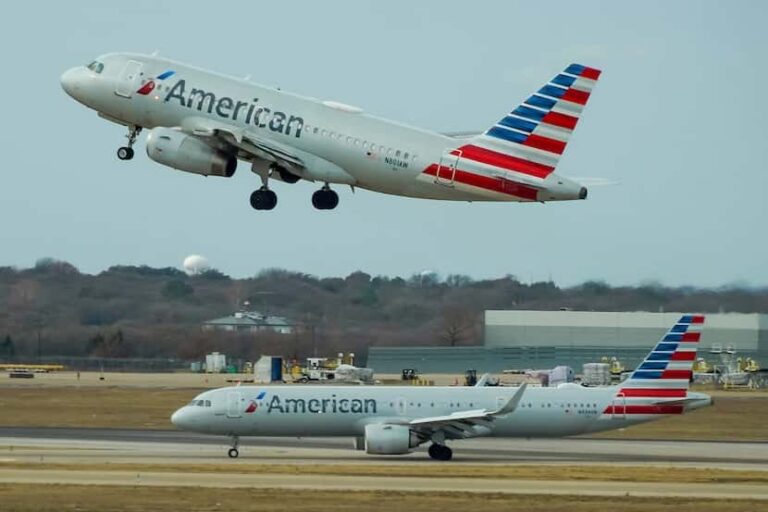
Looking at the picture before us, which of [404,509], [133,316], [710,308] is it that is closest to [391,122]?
[404,509]

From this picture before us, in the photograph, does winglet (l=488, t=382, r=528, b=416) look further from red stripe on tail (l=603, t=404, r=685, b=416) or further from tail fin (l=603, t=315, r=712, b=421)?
red stripe on tail (l=603, t=404, r=685, b=416)

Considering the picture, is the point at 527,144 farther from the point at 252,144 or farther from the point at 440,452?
the point at 440,452

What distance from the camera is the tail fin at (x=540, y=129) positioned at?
6147 centimetres

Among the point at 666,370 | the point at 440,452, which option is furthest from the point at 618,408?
the point at 440,452

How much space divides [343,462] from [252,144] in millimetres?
24607

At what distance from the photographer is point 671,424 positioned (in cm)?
11969

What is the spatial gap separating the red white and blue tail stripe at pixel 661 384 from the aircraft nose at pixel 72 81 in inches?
1624

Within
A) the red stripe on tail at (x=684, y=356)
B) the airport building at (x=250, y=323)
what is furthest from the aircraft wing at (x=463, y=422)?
the airport building at (x=250, y=323)

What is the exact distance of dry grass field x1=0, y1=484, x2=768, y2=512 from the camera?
56.7m

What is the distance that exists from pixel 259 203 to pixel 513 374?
105 m

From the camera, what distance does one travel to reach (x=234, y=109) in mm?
66500

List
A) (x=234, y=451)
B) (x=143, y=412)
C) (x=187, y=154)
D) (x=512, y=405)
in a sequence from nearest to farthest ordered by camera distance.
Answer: (x=187, y=154), (x=234, y=451), (x=512, y=405), (x=143, y=412)

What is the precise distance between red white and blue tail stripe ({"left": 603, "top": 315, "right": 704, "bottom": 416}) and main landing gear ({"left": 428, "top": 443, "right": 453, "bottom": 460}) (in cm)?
1237

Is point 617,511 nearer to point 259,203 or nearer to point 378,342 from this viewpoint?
point 259,203
